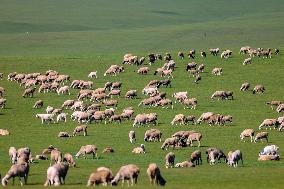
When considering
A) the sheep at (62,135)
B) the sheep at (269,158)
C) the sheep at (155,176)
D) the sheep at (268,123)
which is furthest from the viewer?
the sheep at (268,123)

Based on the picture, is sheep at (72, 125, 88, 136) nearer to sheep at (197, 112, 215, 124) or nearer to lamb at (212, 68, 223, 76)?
sheep at (197, 112, 215, 124)

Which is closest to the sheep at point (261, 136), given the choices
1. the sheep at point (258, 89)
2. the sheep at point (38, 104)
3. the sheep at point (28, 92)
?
the sheep at point (258, 89)

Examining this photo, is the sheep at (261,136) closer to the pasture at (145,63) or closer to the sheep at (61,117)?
the pasture at (145,63)

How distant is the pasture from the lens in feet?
120

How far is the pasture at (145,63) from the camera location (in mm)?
36562

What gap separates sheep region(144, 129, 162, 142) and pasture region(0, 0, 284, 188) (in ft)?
1.70

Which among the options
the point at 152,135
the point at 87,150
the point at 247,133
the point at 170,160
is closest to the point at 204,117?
the point at 247,133

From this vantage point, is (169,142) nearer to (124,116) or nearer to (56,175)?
(124,116)

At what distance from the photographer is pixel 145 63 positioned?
68250 mm

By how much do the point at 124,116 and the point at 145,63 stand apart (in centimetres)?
1872

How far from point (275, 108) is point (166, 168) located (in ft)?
58.0

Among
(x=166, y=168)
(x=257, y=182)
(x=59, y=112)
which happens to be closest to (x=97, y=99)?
(x=59, y=112)

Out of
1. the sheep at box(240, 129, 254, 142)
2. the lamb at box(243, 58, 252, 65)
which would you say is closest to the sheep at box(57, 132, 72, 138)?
the sheep at box(240, 129, 254, 142)

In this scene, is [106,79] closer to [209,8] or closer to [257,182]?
[257,182]
